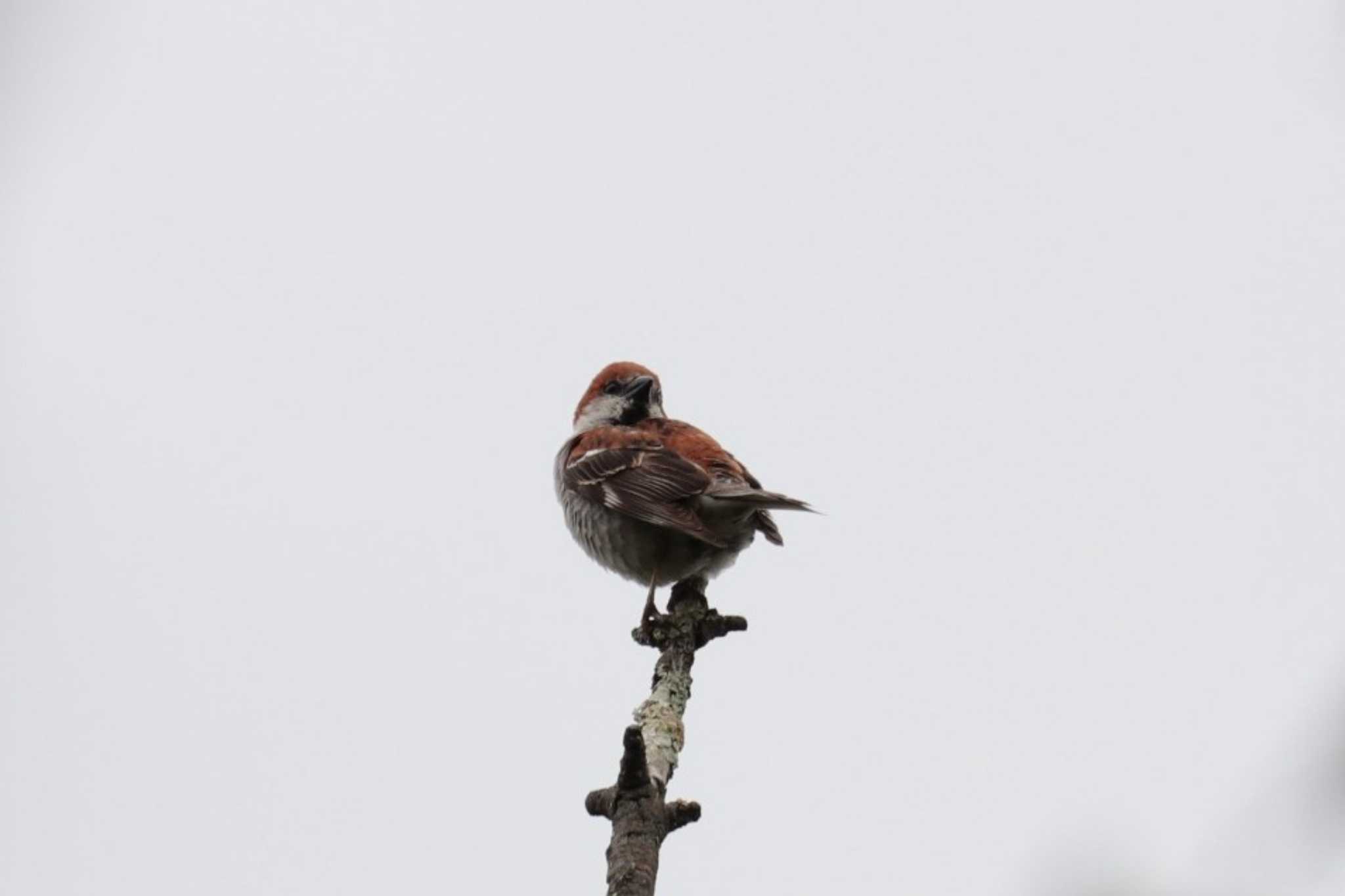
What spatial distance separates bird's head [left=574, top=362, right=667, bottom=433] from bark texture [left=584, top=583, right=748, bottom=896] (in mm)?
3090

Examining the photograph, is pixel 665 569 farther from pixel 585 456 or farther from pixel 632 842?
pixel 632 842

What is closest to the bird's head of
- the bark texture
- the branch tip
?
the bark texture

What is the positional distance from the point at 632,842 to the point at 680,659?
1732mm

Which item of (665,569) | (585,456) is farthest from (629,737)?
(585,456)

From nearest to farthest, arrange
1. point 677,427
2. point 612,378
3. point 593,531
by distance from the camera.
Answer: point 593,531, point 677,427, point 612,378

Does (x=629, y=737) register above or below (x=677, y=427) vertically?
below

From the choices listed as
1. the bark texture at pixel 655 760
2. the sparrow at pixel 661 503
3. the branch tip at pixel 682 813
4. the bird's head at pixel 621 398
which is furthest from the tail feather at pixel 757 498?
the branch tip at pixel 682 813

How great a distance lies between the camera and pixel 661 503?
6.45 meters

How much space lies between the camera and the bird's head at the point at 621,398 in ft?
27.1

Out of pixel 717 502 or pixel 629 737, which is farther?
pixel 717 502

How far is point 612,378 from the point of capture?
852cm

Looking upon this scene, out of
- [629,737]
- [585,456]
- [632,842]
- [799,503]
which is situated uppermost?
[585,456]

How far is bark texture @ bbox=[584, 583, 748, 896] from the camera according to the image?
114 inches

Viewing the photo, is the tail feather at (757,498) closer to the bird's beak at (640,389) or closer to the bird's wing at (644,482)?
the bird's wing at (644,482)
